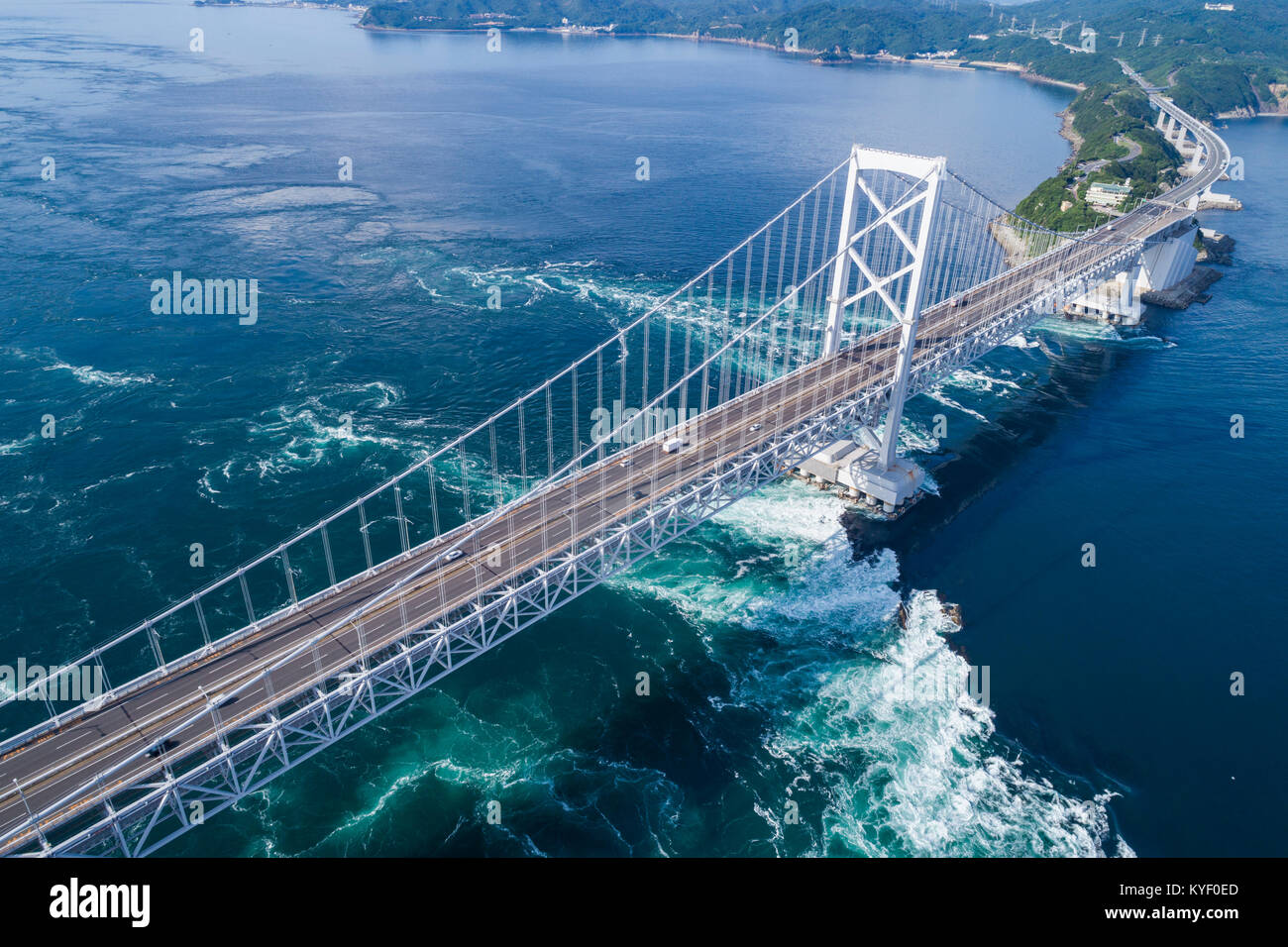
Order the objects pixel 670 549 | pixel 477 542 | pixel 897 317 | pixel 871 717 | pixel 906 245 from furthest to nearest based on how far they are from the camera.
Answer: pixel 897 317 < pixel 906 245 < pixel 670 549 < pixel 871 717 < pixel 477 542

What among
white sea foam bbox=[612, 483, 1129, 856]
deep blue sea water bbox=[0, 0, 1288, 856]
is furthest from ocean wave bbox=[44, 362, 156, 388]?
white sea foam bbox=[612, 483, 1129, 856]

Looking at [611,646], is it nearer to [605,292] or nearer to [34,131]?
[605,292]

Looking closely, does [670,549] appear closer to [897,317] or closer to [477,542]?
[477,542]

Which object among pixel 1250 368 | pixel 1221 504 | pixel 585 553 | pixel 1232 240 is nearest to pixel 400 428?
pixel 585 553

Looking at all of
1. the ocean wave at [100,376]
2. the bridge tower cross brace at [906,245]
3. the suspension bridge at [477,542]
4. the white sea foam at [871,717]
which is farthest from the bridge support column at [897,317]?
the ocean wave at [100,376]

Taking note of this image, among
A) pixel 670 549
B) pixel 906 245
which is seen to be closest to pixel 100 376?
pixel 670 549

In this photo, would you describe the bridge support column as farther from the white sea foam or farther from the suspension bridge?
the white sea foam

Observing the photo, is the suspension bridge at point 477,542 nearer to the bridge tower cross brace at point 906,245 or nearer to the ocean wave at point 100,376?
the bridge tower cross brace at point 906,245
